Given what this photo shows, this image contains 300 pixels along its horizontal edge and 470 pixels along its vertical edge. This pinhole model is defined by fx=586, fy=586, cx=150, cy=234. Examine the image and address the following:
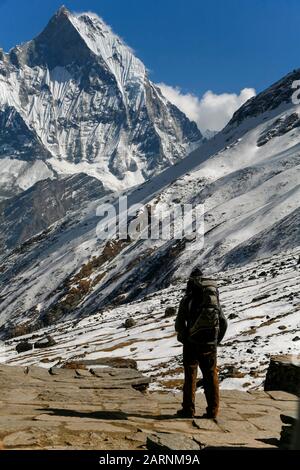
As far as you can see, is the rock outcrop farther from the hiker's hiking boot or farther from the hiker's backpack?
the hiker's hiking boot

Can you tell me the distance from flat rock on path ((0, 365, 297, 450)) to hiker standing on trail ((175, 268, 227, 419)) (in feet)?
1.40

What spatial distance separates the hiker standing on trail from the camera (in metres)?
11.5

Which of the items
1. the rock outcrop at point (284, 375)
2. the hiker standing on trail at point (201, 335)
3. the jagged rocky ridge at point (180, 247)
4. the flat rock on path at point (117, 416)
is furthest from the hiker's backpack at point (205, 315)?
the jagged rocky ridge at point (180, 247)

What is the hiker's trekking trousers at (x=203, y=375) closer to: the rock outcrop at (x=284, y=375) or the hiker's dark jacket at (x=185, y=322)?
the hiker's dark jacket at (x=185, y=322)

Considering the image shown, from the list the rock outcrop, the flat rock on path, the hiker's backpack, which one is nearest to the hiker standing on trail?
the hiker's backpack

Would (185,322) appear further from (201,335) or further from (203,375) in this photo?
(203,375)

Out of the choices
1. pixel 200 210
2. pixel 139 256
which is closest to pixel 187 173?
pixel 200 210

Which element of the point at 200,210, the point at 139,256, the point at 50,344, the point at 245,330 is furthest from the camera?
the point at 200,210

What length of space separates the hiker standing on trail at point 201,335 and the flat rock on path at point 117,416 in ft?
1.40

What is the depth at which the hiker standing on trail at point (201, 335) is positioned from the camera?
1147cm

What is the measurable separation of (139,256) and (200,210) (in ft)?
78.4

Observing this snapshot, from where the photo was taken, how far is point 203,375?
460 inches

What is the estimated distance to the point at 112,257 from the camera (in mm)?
154875
